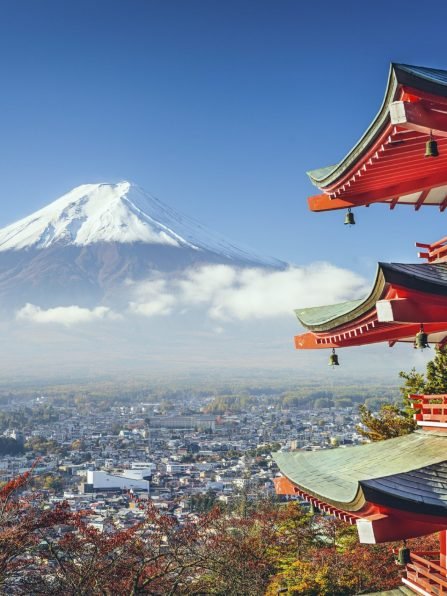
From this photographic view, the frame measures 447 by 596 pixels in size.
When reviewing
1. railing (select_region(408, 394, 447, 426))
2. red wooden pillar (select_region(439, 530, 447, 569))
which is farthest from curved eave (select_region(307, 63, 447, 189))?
red wooden pillar (select_region(439, 530, 447, 569))

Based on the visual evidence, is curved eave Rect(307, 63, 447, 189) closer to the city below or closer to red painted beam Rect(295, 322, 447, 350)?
red painted beam Rect(295, 322, 447, 350)

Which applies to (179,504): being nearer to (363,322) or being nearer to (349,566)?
(349,566)

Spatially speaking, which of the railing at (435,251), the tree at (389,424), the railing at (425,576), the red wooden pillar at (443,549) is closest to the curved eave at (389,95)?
the railing at (435,251)

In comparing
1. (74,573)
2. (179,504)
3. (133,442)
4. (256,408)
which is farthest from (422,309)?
(256,408)

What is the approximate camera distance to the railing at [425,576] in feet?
20.4

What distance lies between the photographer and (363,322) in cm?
600

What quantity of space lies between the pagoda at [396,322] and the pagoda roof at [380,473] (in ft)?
0.03

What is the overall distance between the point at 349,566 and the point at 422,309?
415 inches

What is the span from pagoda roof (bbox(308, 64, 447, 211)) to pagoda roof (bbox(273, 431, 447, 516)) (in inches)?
87.5

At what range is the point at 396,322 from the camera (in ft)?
17.8

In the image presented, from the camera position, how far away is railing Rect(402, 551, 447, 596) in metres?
6.22

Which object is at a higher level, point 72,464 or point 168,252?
point 168,252

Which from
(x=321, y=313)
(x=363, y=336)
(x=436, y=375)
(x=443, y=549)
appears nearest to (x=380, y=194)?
(x=321, y=313)

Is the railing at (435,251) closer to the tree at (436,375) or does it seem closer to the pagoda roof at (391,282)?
the pagoda roof at (391,282)
